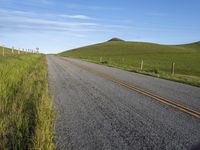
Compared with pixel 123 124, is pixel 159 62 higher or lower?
higher

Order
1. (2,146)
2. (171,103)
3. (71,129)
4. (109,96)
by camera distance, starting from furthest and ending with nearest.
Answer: (109,96) < (171,103) < (71,129) < (2,146)

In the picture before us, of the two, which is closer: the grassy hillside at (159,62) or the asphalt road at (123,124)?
the asphalt road at (123,124)

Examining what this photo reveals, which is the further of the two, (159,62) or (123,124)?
(159,62)

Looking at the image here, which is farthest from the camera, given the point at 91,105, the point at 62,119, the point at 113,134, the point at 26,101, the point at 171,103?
the point at 171,103

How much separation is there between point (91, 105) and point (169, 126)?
2712 mm

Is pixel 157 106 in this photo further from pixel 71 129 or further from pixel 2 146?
pixel 2 146

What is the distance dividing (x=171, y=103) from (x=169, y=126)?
2790 millimetres

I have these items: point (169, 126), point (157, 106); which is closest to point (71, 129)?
point (169, 126)

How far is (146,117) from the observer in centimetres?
671

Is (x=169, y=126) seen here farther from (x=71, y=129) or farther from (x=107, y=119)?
(x=71, y=129)

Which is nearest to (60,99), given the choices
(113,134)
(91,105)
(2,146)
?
(91,105)

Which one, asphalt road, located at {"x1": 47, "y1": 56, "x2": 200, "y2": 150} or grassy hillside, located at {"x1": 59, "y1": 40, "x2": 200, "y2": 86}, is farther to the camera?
grassy hillside, located at {"x1": 59, "y1": 40, "x2": 200, "y2": 86}

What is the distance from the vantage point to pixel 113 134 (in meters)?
5.31

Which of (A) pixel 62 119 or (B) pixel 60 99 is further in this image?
(B) pixel 60 99
